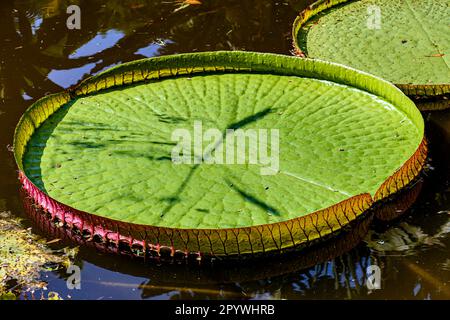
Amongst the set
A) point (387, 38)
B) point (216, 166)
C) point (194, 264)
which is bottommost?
point (194, 264)

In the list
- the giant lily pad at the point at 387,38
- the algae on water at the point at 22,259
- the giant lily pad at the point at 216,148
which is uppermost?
the giant lily pad at the point at 387,38

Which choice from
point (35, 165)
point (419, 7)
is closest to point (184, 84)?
point (35, 165)

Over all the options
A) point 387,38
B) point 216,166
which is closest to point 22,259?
point 216,166

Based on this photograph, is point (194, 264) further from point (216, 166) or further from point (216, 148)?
point (216, 148)

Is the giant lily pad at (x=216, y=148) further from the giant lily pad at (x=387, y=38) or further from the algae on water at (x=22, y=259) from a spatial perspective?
the giant lily pad at (x=387, y=38)

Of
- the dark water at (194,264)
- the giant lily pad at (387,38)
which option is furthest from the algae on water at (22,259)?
the giant lily pad at (387,38)

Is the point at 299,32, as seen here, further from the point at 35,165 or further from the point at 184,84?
the point at 35,165
